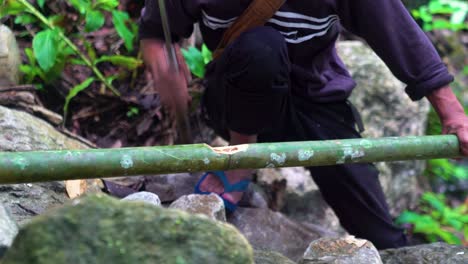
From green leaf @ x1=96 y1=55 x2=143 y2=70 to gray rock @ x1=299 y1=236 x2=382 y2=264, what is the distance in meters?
1.30

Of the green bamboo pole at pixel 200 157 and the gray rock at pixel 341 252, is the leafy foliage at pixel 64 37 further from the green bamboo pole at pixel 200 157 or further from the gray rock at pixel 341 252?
the gray rock at pixel 341 252

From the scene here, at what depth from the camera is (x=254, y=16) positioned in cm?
193

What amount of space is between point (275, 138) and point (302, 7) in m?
0.52

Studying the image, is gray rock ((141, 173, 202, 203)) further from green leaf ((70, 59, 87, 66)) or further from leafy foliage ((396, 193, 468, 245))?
leafy foliage ((396, 193, 468, 245))

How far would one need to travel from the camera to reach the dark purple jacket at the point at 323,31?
1882 mm

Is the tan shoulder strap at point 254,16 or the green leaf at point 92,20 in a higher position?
the tan shoulder strap at point 254,16

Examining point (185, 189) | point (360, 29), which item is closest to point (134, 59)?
point (185, 189)

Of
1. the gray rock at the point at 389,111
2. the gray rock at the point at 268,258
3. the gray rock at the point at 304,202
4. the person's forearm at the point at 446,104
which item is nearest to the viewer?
the gray rock at the point at 268,258

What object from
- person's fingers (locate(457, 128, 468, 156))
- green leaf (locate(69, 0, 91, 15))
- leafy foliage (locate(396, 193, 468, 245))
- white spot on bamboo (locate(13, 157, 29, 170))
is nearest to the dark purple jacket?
person's fingers (locate(457, 128, 468, 156))

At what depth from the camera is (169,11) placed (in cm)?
201

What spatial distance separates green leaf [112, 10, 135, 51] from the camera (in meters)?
2.62

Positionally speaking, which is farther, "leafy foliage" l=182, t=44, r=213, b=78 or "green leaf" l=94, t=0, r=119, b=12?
"leafy foliage" l=182, t=44, r=213, b=78

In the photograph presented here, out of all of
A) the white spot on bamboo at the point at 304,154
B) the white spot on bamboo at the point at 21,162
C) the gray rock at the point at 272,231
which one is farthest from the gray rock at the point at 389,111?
the white spot on bamboo at the point at 21,162

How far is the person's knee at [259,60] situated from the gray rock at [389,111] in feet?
3.88
